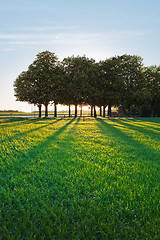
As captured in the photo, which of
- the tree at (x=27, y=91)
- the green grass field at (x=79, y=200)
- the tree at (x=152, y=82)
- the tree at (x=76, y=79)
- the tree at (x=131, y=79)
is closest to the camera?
the green grass field at (x=79, y=200)

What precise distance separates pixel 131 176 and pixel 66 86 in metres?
33.2

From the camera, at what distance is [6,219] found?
8.43 feet

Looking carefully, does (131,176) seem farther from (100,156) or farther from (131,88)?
(131,88)

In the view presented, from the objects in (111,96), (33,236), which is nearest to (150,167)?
(33,236)

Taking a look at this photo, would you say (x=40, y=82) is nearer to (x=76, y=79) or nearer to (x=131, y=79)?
(x=76, y=79)

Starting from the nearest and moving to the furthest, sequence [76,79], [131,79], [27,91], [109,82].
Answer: [27,91] → [76,79] → [109,82] → [131,79]

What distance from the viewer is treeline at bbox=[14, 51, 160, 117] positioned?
34.8 m

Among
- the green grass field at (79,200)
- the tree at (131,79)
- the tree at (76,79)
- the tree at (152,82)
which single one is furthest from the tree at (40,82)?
the green grass field at (79,200)

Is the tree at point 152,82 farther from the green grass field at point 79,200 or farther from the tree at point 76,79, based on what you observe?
the green grass field at point 79,200

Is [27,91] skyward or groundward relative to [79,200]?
skyward

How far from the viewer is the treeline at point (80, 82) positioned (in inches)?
1369

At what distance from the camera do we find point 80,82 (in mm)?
35719

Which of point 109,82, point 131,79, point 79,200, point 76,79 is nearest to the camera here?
point 79,200

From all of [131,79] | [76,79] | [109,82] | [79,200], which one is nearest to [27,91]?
[76,79]
